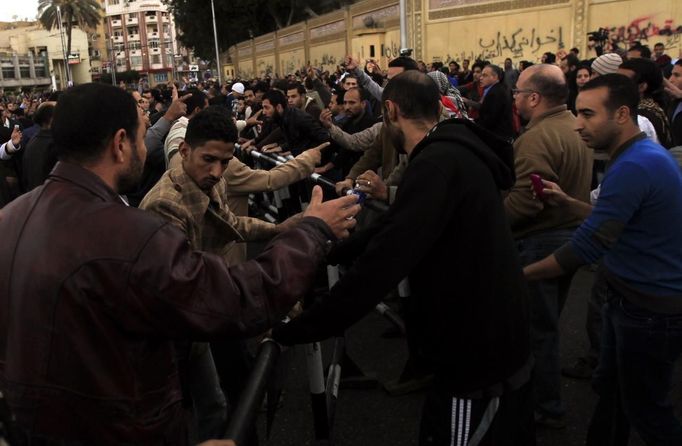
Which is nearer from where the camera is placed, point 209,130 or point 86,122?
point 86,122

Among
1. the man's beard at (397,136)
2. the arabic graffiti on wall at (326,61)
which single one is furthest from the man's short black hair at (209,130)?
the arabic graffiti on wall at (326,61)

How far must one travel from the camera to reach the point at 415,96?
7.75 feet

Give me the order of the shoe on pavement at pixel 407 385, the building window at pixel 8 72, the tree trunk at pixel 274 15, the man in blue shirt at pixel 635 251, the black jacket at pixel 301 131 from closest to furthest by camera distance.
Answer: the man in blue shirt at pixel 635 251, the shoe on pavement at pixel 407 385, the black jacket at pixel 301 131, the tree trunk at pixel 274 15, the building window at pixel 8 72

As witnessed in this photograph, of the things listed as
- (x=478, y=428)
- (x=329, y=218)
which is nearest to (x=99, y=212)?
(x=329, y=218)

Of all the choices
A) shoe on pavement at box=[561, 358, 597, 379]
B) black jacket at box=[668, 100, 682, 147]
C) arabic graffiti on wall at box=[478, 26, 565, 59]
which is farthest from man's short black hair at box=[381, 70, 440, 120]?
arabic graffiti on wall at box=[478, 26, 565, 59]

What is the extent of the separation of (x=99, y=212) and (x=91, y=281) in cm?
18

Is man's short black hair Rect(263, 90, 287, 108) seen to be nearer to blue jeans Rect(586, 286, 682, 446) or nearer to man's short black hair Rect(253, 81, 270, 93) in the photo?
man's short black hair Rect(253, 81, 270, 93)

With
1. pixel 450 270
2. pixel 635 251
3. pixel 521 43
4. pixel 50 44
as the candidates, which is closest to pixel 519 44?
pixel 521 43

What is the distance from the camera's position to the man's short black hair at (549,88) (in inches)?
134

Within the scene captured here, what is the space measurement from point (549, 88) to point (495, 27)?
2140cm

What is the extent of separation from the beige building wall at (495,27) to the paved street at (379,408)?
621 inches

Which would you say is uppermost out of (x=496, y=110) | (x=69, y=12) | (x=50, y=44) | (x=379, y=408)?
(x=69, y=12)

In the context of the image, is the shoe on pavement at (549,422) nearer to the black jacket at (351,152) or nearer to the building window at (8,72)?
the black jacket at (351,152)

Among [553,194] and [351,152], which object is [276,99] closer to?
[351,152]
